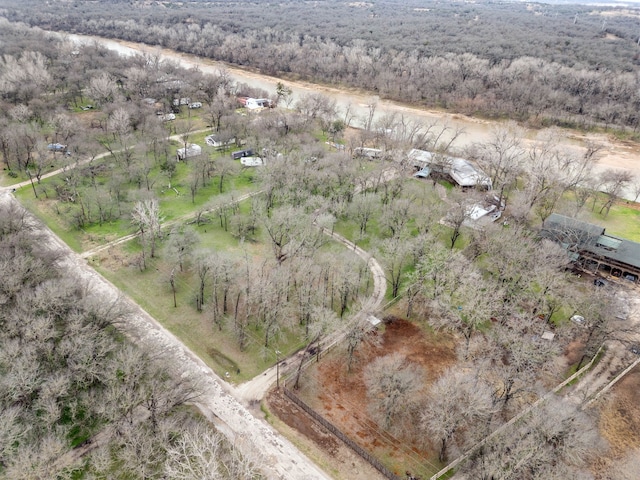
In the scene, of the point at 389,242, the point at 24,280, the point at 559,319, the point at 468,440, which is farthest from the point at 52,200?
the point at 559,319

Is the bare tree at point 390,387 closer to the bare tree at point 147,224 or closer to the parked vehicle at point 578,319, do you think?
the parked vehicle at point 578,319

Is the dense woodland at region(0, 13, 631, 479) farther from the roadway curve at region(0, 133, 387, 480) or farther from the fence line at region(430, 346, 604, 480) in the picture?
the roadway curve at region(0, 133, 387, 480)

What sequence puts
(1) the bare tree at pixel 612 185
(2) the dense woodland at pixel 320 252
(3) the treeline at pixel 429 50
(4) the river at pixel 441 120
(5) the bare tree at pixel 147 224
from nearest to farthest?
1. (2) the dense woodland at pixel 320 252
2. (5) the bare tree at pixel 147 224
3. (1) the bare tree at pixel 612 185
4. (4) the river at pixel 441 120
5. (3) the treeline at pixel 429 50

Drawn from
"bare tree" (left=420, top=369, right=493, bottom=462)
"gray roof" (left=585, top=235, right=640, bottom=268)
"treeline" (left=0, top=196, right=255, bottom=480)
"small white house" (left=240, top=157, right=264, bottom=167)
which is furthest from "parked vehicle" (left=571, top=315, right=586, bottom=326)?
"small white house" (left=240, top=157, right=264, bottom=167)

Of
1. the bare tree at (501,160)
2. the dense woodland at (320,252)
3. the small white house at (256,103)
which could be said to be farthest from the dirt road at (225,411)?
the small white house at (256,103)

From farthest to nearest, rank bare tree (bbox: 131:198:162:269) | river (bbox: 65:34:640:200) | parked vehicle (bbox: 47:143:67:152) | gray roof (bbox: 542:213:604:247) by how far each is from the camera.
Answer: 1. river (bbox: 65:34:640:200)
2. parked vehicle (bbox: 47:143:67:152)
3. gray roof (bbox: 542:213:604:247)
4. bare tree (bbox: 131:198:162:269)

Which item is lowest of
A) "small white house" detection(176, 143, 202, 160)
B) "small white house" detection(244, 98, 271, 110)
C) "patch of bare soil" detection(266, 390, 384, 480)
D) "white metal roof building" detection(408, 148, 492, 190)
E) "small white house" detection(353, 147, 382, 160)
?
"small white house" detection(176, 143, 202, 160)

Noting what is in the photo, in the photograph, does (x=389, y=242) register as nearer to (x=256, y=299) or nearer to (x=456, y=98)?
(x=256, y=299)
